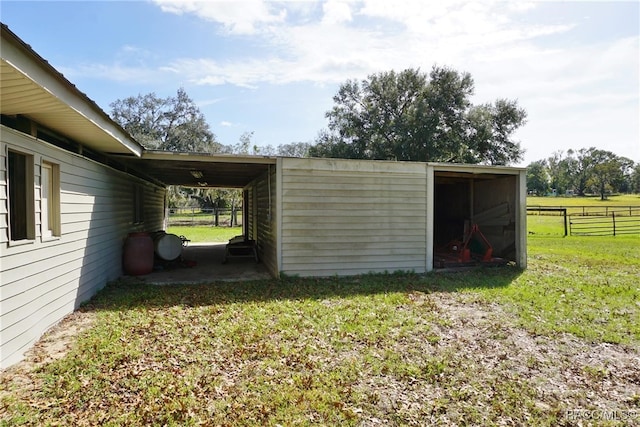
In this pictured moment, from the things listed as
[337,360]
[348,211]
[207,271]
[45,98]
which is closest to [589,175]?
[348,211]

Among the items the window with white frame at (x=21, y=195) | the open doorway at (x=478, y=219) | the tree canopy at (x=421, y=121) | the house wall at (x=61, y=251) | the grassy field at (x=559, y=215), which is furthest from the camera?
the tree canopy at (x=421, y=121)

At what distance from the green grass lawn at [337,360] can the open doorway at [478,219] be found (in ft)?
8.41

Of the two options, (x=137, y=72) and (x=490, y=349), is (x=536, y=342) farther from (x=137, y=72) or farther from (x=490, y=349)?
(x=137, y=72)

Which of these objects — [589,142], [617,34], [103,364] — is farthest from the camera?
[589,142]

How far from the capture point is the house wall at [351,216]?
6.91 m

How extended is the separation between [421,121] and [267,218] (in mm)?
15552

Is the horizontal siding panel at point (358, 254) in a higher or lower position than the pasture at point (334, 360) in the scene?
higher

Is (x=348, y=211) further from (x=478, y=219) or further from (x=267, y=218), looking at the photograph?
(x=478, y=219)

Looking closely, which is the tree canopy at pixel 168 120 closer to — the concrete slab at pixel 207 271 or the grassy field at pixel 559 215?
the concrete slab at pixel 207 271

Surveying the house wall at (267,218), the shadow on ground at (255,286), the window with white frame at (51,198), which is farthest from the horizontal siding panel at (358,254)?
the window with white frame at (51,198)

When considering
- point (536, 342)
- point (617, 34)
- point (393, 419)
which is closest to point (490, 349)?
point (536, 342)

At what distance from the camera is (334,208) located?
Answer: 711cm

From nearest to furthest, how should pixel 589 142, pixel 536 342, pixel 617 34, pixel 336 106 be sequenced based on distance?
pixel 536 342 → pixel 617 34 → pixel 336 106 → pixel 589 142

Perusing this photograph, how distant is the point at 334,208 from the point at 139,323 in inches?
157
